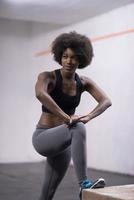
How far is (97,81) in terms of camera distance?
620cm

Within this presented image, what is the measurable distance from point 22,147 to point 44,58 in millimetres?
1595

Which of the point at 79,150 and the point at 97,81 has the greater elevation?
the point at 97,81

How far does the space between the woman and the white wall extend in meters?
2.97

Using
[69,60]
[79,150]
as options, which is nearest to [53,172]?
[79,150]

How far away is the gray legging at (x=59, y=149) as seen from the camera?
230 centimetres

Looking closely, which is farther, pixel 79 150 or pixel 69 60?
pixel 69 60

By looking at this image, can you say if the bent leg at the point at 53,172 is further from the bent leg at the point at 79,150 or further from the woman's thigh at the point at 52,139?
the bent leg at the point at 79,150

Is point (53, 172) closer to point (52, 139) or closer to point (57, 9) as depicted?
point (52, 139)

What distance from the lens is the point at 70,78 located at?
259cm

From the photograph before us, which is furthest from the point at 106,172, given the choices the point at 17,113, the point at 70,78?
the point at 70,78

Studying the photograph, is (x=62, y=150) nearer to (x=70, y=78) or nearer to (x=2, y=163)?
(x=70, y=78)

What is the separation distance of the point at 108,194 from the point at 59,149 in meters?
0.40

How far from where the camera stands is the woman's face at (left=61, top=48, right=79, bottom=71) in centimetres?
252

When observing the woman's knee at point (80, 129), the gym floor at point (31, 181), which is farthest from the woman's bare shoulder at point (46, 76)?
the gym floor at point (31, 181)
